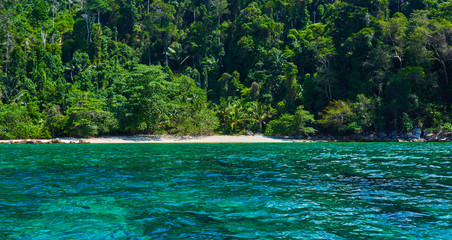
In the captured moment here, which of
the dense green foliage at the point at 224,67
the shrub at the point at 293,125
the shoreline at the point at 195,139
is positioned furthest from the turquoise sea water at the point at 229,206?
the dense green foliage at the point at 224,67

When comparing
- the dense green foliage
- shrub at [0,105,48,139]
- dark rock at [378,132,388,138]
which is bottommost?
dark rock at [378,132,388,138]

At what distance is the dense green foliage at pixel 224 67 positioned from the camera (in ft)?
124

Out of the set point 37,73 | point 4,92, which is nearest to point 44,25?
point 37,73

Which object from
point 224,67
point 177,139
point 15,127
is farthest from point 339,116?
point 15,127

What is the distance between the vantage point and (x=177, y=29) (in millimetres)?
68125

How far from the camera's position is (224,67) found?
62781 mm

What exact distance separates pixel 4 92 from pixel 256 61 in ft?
134

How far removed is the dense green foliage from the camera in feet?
124

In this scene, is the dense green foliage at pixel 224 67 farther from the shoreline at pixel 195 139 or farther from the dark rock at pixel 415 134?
the shoreline at pixel 195 139

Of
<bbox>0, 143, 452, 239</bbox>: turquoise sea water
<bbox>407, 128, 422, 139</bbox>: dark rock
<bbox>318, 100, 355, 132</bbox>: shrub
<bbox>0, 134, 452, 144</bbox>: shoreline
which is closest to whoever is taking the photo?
<bbox>0, 143, 452, 239</bbox>: turquoise sea water

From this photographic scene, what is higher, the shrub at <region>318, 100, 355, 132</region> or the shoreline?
the shrub at <region>318, 100, 355, 132</region>

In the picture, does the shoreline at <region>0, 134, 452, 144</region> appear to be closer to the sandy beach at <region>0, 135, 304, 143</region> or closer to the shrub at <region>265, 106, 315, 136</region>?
the sandy beach at <region>0, 135, 304, 143</region>

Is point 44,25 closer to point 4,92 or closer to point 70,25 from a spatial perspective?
point 70,25

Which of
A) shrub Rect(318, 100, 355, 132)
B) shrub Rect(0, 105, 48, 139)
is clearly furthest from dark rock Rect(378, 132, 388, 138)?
shrub Rect(0, 105, 48, 139)
